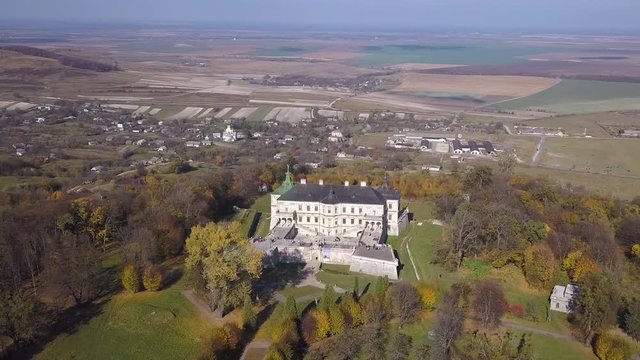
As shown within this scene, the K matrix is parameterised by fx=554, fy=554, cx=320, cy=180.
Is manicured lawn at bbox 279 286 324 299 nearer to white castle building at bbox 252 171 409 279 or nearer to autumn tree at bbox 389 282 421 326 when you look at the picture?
white castle building at bbox 252 171 409 279

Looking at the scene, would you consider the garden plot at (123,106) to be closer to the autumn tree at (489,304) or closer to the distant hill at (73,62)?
the distant hill at (73,62)

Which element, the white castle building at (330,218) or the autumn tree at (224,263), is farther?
the white castle building at (330,218)

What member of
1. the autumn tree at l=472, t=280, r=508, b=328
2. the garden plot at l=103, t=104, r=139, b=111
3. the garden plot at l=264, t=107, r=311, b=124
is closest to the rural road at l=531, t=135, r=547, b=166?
the autumn tree at l=472, t=280, r=508, b=328

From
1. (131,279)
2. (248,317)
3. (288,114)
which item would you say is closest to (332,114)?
(288,114)

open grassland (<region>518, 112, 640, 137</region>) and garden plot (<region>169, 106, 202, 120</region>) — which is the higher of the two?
open grassland (<region>518, 112, 640, 137</region>)

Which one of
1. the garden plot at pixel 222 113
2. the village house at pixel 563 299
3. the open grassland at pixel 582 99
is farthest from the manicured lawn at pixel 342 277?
the open grassland at pixel 582 99

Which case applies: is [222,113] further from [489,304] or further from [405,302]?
[489,304]
